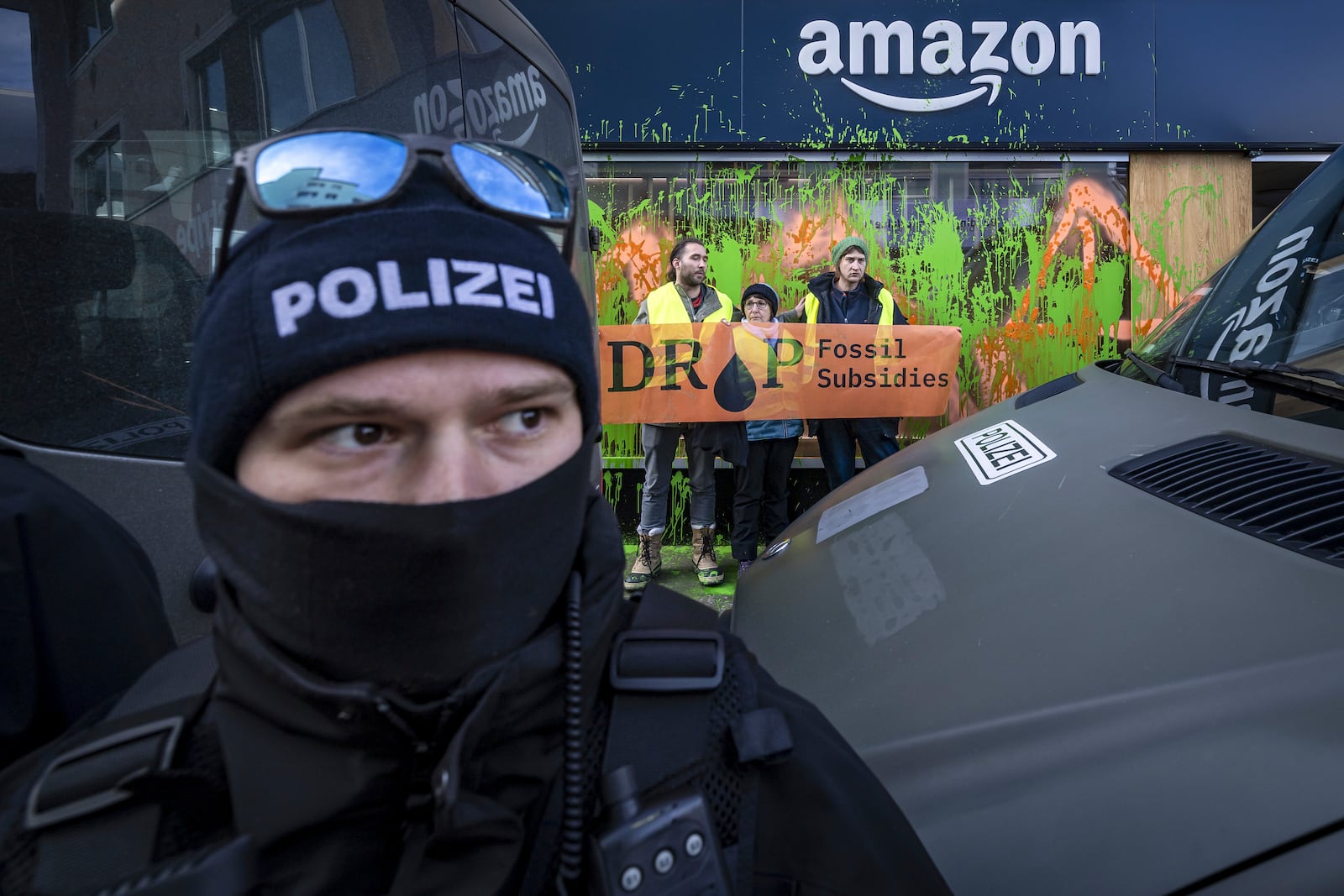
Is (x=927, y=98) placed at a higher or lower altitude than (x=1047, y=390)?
higher

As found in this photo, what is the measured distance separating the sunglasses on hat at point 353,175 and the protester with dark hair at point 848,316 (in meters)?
4.67

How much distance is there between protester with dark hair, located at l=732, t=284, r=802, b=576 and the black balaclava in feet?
14.5

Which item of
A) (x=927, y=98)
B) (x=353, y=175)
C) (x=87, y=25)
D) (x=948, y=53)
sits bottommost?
(x=353, y=175)

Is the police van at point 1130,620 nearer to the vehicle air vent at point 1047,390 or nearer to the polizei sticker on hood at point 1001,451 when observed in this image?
the polizei sticker on hood at point 1001,451

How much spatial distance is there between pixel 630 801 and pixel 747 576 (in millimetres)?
1291

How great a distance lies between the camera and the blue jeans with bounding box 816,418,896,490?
18.6 feet

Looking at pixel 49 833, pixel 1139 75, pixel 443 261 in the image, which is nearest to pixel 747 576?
pixel 443 261

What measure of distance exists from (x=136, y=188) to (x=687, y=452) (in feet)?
13.2

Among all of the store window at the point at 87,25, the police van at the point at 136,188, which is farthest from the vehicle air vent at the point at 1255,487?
the store window at the point at 87,25

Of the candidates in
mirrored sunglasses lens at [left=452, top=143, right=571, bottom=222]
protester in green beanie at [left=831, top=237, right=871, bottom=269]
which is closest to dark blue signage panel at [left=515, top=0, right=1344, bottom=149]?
protester in green beanie at [left=831, top=237, right=871, bottom=269]

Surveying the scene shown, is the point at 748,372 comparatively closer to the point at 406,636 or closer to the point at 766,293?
the point at 766,293

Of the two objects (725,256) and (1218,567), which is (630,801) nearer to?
(1218,567)

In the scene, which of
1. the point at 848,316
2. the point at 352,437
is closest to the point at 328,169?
the point at 352,437

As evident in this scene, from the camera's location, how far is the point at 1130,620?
4.09 feet
